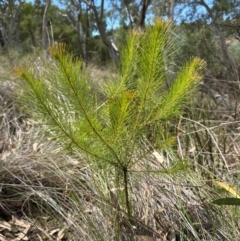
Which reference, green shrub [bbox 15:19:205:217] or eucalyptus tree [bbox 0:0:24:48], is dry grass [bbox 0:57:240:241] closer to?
green shrub [bbox 15:19:205:217]

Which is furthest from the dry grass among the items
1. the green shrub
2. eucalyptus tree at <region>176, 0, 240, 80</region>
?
eucalyptus tree at <region>176, 0, 240, 80</region>

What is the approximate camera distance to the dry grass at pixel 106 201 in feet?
5.09

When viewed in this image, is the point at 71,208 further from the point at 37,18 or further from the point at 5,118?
the point at 37,18

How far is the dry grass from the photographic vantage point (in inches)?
61.1

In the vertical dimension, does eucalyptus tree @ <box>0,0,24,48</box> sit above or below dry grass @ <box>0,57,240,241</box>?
above

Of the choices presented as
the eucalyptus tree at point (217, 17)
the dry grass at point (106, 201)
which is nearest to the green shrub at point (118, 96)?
the dry grass at point (106, 201)

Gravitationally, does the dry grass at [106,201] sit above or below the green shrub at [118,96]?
below

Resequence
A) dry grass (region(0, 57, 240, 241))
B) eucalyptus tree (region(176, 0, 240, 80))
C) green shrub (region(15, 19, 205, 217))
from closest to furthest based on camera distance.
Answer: green shrub (region(15, 19, 205, 217)) → dry grass (region(0, 57, 240, 241)) → eucalyptus tree (region(176, 0, 240, 80))

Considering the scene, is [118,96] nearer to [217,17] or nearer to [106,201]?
[106,201]

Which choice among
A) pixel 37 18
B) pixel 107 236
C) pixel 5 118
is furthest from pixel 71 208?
pixel 37 18

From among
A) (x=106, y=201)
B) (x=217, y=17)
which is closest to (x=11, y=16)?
(x=217, y=17)

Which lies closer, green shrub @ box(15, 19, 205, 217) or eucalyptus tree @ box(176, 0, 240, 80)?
green shrub @ box(15, 19, 205, 217)

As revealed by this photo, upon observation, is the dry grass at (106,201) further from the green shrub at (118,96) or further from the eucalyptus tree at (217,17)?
the eucalyptus tree at (217,17)

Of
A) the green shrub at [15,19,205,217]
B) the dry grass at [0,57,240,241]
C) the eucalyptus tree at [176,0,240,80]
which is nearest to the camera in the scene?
the green shrub at [15,19,205,217]
